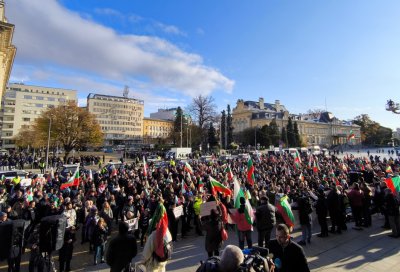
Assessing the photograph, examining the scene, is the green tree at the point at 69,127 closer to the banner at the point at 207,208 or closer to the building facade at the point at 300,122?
the banner at the point at 207,208

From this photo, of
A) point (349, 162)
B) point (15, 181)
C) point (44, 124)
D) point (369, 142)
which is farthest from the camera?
point (369, 142)

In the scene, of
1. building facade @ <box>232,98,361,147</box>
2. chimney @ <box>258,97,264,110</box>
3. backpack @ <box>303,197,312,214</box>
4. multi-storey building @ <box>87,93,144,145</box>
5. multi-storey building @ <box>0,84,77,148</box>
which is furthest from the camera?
multi-storey building @ <box>87,93,144,145</box>

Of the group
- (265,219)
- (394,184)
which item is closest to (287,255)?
(265,219)

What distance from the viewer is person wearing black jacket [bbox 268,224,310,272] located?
3.45 m

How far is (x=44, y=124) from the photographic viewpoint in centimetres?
3888

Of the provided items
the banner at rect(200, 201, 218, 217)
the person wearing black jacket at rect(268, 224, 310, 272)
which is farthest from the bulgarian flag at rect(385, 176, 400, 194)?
the person wearing black jacket at rect(268, 224, 310, 272)

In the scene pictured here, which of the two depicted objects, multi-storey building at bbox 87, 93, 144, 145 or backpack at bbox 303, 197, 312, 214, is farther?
multi-storey building at bbox 87, 93, 144, 145

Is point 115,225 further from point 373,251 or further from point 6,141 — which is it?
point 6,141

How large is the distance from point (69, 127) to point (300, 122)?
9190 cm

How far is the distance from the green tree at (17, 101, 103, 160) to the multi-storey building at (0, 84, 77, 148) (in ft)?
175

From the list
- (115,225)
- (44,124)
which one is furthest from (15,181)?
(44,124)

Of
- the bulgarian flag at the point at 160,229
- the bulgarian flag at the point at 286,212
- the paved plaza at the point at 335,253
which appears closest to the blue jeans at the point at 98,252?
the paved plaza at the point at 335,253

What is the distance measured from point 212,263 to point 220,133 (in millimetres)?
71891

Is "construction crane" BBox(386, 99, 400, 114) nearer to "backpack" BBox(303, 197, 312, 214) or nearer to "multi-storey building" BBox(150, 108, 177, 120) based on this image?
"backpack" BBox(303, 197, 312, 214)
